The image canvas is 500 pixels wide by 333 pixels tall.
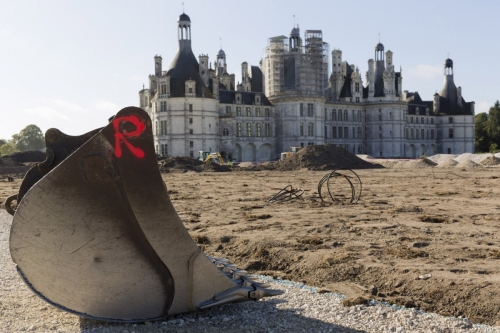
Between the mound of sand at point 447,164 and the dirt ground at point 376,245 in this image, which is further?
the mound of sand at point 447,164

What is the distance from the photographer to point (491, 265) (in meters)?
9.83

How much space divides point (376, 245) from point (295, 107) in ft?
244

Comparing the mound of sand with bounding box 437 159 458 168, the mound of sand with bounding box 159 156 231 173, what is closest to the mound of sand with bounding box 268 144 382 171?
the mound of sand with bounding box 159 156 231 173

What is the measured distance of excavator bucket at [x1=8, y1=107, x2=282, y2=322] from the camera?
6.40 metres

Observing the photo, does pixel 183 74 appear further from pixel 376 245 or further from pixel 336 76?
pixel 376 245

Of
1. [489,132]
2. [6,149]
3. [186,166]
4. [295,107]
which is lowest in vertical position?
[186,166]

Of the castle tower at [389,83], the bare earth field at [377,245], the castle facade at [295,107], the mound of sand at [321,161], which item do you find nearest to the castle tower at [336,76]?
the castle facade at [295,107]

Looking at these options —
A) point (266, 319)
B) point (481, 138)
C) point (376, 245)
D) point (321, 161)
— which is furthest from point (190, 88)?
point (266, 319)

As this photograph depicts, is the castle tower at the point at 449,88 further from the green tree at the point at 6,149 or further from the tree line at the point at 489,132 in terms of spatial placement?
the green tree at the point at 6,149

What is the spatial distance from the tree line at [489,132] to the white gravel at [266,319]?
98.4 meters

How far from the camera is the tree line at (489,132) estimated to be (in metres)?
103

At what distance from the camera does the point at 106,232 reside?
6.65 metres

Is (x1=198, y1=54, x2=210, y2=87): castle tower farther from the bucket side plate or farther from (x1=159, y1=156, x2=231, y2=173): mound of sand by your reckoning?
the bucket side plate

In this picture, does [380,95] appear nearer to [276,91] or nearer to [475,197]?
[276,91]
